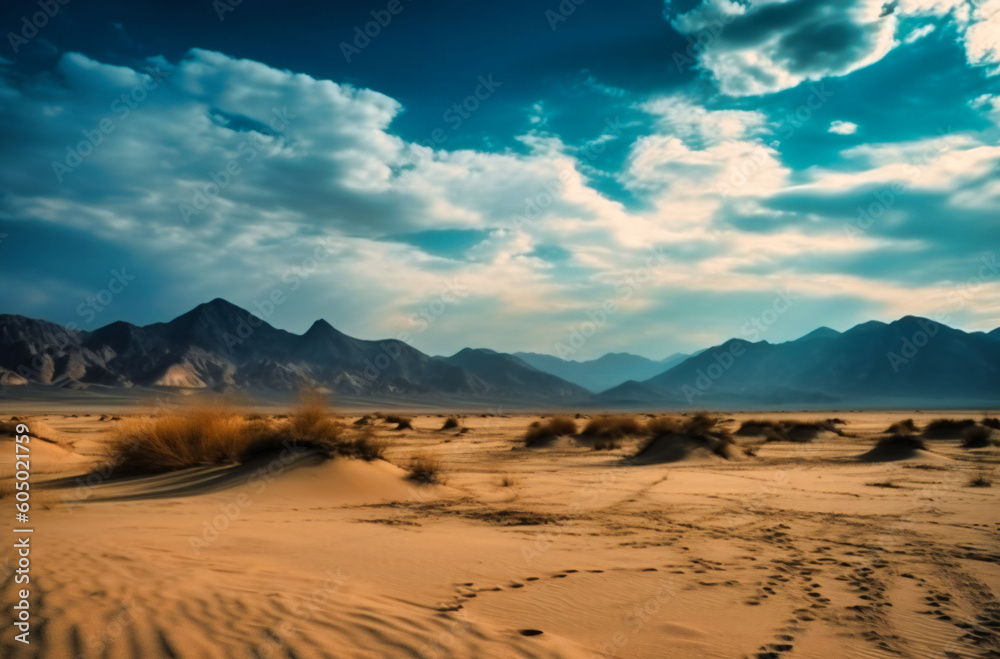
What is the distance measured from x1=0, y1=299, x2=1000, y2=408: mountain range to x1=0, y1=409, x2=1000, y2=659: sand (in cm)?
10347

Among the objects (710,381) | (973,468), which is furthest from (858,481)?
(710,381)

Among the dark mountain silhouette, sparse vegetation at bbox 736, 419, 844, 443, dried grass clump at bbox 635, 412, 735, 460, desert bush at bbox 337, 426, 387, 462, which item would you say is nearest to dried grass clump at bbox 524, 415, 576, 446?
dried grass clump at bbox 635, 412, 735, 460

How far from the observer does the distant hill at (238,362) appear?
369 feet

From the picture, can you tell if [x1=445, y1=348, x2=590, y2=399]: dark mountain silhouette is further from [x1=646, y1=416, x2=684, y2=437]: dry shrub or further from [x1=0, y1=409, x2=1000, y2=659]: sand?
[x1=0, y1=409, x2=1000, y2=659]: sand

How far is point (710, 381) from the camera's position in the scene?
7544 inches

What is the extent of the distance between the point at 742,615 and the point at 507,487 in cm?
827

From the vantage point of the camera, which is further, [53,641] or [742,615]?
[742,615]

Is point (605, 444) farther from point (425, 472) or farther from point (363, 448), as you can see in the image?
point (363, 448)

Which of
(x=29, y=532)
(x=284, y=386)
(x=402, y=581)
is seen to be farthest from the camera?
(x=284, y=386)

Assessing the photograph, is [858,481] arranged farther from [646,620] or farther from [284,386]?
[284,386]

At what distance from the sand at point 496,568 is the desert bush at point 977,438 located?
11590 mm

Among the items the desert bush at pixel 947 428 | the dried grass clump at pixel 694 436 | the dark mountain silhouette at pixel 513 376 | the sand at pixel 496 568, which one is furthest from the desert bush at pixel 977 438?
the dark mountain silhouette at pixel 513 376

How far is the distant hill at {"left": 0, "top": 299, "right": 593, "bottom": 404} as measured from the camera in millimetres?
112500

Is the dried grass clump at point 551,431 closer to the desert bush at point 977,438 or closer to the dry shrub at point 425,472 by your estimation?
the dry shrub at point 425,472
